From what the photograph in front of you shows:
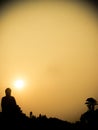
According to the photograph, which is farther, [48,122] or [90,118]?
[48,122]

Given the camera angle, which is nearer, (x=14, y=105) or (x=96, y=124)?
(x=96, y=124)

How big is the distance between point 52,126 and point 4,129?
1236 mm

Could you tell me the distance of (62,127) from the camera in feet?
23.9

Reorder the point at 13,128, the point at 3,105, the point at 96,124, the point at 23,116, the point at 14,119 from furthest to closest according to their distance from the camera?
the point at 3,105 < the point at 23,116 < the point at 14,119 < the point at 13,128 < the point at 96,124

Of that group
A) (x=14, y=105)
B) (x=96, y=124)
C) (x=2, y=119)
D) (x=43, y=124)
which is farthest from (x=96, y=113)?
(x=14, y=105)

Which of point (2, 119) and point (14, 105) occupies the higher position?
point (14, 105)

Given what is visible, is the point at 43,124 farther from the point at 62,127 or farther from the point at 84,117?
the point at 84,117

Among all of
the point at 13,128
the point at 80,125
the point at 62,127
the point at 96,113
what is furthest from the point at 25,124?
the point at 96,113

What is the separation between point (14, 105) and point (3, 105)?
A: 1.21ft

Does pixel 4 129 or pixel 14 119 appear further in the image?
pixel 14 119

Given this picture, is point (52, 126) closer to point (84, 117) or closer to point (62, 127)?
point (62, 127)

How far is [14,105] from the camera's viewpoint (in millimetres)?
9094

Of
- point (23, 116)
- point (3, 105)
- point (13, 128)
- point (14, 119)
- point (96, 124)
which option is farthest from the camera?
point (3, 105)

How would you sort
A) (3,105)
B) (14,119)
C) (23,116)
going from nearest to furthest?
(14,119) → (23,116) → (3,105)
